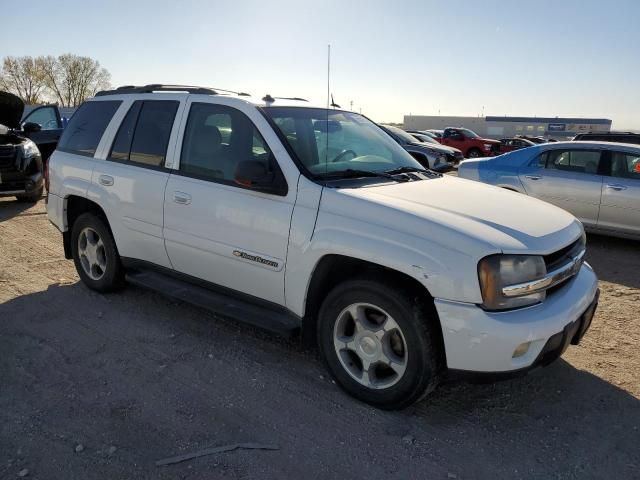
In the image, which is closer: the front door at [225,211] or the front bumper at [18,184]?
the front door at [225,211]

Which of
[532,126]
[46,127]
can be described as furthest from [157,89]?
[532,126]

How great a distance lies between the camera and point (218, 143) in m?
3.72

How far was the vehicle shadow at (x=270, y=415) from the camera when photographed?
8.43 ft

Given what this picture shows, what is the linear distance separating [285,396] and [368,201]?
1.33m

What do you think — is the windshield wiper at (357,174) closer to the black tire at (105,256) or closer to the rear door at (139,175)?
the rear door at (139,175)

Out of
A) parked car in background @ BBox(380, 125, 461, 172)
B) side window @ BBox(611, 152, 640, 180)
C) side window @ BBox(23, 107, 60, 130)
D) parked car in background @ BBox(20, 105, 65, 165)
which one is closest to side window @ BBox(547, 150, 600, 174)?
side window @ BBox(611, 152, 640, 180)

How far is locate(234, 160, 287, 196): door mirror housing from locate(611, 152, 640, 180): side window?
599cm

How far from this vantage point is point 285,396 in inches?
125

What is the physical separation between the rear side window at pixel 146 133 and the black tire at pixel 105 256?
664 mm

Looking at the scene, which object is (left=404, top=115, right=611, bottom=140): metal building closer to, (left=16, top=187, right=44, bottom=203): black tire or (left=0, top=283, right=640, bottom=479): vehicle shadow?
(left=16, top=187, right=44, bottom=203): black tire

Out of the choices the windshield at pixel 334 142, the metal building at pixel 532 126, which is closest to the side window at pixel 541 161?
the windshield at pixel 334 142

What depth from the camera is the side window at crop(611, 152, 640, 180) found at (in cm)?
705

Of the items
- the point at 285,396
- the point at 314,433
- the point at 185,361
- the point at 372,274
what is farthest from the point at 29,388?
the point at 372,274

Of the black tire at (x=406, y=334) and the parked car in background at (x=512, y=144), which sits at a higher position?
the parked car in background at (x=512, y=144)
